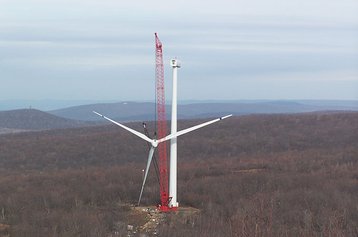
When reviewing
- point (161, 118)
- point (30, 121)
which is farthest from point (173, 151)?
point (30, 121)

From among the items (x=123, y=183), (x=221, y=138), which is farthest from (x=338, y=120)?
Result: (x=123, y=183)

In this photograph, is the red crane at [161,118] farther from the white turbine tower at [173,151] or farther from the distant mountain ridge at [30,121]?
the distant mountain ridge at [30,121]

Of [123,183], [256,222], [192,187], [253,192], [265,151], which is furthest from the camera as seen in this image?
[265,151]

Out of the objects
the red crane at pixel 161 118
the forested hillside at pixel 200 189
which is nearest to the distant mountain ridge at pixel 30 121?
the forested hillside at pixel 200 189

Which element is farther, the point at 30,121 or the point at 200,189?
the point at 30,121

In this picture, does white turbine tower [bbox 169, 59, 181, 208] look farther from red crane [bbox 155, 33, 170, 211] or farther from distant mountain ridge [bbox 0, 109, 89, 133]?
distant mountain ridge [bbox 0, 109, 89, 133]

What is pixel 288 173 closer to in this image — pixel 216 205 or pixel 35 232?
pixel 216 205

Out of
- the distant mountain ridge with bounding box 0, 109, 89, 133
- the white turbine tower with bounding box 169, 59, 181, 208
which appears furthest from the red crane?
the distant mountain ridge with bounding box 0, 109, 89, 133

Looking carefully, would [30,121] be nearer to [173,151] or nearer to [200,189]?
[200,189]
